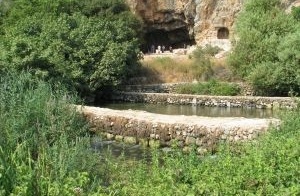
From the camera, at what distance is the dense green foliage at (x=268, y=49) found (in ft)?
103

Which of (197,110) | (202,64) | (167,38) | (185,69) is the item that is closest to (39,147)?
(197,110)

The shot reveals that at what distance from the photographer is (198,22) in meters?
47.4

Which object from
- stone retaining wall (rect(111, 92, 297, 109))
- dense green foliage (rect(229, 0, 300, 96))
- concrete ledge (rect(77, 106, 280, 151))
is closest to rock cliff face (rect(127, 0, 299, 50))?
dense green foliage (rect(229, 0, 300, 96))

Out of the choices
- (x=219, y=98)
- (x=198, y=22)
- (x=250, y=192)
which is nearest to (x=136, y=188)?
(x=250, y=192)

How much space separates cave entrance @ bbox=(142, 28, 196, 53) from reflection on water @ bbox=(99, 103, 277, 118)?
2086 cm

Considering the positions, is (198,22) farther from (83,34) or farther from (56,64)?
(56,64)

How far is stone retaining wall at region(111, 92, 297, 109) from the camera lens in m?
29.3

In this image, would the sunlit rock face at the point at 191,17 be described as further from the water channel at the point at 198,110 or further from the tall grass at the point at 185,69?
the water channel at the point at 198,110

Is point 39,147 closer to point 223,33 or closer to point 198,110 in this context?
point 198,110

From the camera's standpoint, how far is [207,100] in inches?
1221

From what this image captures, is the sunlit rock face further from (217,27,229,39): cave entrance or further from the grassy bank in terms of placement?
the grassy bank

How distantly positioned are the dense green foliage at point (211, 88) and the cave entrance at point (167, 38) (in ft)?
55.5

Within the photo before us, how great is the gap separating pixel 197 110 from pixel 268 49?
24.2ft

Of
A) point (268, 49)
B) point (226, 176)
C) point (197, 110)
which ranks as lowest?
point (226, 176)
